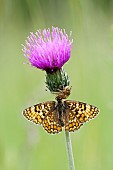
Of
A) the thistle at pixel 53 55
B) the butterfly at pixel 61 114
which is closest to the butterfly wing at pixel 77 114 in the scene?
the butterfly at pixel 61 114

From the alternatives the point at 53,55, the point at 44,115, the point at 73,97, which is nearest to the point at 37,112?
the point at 44,115

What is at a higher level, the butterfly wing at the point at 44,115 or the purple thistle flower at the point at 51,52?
the purple thistle flower at the point at 51,52

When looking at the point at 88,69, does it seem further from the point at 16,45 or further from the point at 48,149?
the point at 16,45

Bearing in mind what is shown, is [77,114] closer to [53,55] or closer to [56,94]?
[56,94]

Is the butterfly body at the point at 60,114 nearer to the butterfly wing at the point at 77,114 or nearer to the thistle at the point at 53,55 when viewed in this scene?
the butterfly wing at the point at 77,114

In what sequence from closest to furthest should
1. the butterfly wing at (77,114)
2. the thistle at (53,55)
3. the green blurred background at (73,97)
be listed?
the butterfly wing at (77,114), the thistle at (53,55), the green blurred background at (73,97)
